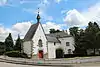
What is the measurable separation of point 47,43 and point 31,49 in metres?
5.98

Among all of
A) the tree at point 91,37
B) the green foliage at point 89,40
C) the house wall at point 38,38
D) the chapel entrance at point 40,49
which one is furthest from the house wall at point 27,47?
the tree at point 91,37

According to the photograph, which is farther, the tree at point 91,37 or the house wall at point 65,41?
the house wall at point 65,41

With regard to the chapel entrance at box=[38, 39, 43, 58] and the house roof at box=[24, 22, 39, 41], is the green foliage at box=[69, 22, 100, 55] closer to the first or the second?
the chapel entrance at box=[38, 39, 43, 58]

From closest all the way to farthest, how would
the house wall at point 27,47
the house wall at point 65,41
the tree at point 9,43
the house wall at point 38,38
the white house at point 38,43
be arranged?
the house wall at point 27,47 → the white house at point 38,43 → the house wall at point 38,38 → the house wall at point 65,41 → the tree at point 9,43

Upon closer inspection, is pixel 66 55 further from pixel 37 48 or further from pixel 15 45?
pixel 15 45

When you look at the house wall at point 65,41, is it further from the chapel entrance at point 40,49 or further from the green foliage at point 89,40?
the chapel entrance at point 40,49

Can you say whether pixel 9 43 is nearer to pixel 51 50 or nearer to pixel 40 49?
pixel 51 50

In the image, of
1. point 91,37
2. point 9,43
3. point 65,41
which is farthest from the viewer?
point 9,43

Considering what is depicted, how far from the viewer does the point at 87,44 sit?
62969mm

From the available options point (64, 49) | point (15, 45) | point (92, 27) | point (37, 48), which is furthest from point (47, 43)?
point (15, 45)

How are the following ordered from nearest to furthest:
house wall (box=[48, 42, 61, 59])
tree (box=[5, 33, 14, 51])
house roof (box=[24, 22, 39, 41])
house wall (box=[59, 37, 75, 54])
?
house roof (box=[24, 22, 39, 41]) < house wall (box=[48, 42, 61, 59]) < house wall (box=[59, 37, 75, 54]) < tree (box=[5, 33, 14, 51])

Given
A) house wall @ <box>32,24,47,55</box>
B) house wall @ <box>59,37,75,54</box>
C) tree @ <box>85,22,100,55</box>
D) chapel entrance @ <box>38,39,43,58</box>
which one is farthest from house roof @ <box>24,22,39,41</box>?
tree @ <box>85,22,100,55</box>

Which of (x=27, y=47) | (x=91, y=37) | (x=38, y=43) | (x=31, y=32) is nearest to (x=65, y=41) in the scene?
(x=91, y=37)

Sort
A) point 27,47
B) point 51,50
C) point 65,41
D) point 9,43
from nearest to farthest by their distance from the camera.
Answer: point 27,47
point 51,50
point 65,41
point 9,43
